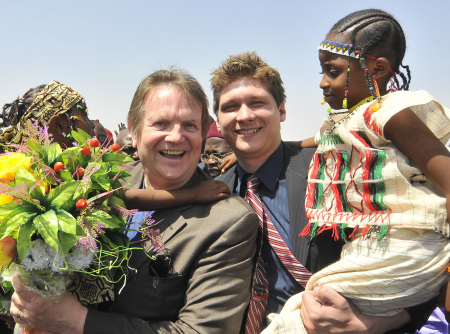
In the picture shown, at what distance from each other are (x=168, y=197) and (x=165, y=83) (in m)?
0.76

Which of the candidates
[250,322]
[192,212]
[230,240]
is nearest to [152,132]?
[192,212]

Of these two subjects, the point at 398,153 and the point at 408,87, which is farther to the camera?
the point at 408,87

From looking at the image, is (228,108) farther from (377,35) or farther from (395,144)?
(395,144)

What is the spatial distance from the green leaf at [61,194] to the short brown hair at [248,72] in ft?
5.29

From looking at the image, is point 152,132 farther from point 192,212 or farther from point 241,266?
point 241,266

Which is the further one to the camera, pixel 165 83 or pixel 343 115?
pixel 165 83

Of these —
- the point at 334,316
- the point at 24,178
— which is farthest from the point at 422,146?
the point at 24,178

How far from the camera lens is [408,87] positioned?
280 centimetres

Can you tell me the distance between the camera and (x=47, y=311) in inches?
89.4

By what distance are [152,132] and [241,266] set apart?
40.2 inches

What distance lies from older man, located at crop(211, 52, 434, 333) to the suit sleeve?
23cm

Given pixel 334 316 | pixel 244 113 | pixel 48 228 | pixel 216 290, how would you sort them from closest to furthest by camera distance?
pixel 48 228 < pixel 334 316 < pixel 216 290 < pixel 244 113

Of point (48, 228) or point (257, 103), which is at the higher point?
point (257, 103)

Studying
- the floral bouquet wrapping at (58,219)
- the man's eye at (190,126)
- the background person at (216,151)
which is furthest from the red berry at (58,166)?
the background person at (216,151)
